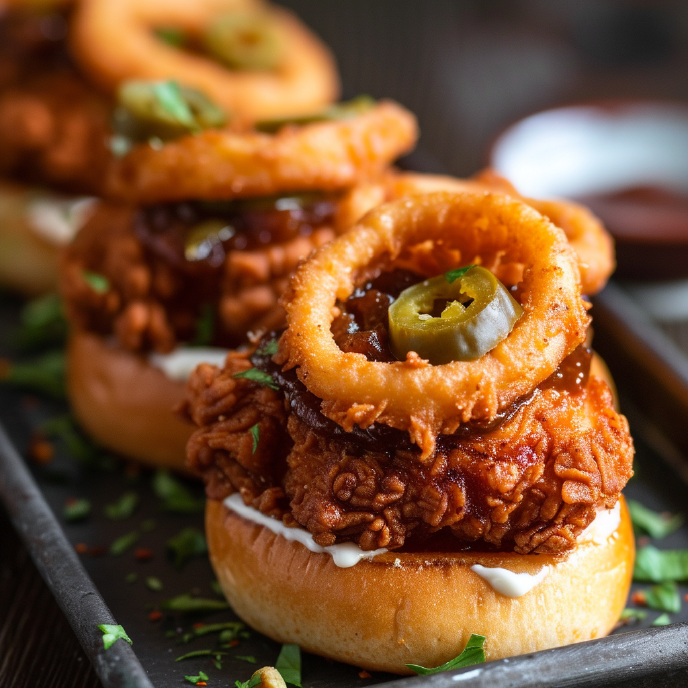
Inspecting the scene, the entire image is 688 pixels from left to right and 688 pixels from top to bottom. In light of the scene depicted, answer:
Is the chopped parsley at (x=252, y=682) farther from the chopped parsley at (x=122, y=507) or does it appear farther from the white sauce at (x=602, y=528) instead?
the chopped parsley at (x=122, y=507)

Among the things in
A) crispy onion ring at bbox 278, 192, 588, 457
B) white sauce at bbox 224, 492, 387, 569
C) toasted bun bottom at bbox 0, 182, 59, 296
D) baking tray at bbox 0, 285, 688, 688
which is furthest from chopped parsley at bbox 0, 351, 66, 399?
crispy onion ring at bbox 278, 192, 588, 457

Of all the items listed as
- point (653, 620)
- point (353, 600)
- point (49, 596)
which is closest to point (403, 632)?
point (353, 600)

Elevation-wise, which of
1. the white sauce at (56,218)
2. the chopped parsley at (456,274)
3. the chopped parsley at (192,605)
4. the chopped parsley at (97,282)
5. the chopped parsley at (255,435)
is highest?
the chopped parsley at (456,274)

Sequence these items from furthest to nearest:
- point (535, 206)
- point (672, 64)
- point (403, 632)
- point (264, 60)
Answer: point (672, 64)
point (264, 60)
point (535, 206)
point (403, 632)

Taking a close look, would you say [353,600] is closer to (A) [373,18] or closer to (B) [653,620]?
(B) [653,620]

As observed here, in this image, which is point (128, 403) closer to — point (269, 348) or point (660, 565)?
point (269, 348)

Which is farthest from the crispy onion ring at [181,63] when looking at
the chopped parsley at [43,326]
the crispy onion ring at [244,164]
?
the chopped parsley at [43,326]

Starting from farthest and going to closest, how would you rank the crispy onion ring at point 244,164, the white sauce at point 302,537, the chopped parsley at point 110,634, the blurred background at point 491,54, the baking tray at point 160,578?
the blurred background at point 491,54 < the crispy onion ring at point 244,164 < the white sauce at point 302,537 < the chopped parsley at point 110,634 < the baking tray at point 160,578
